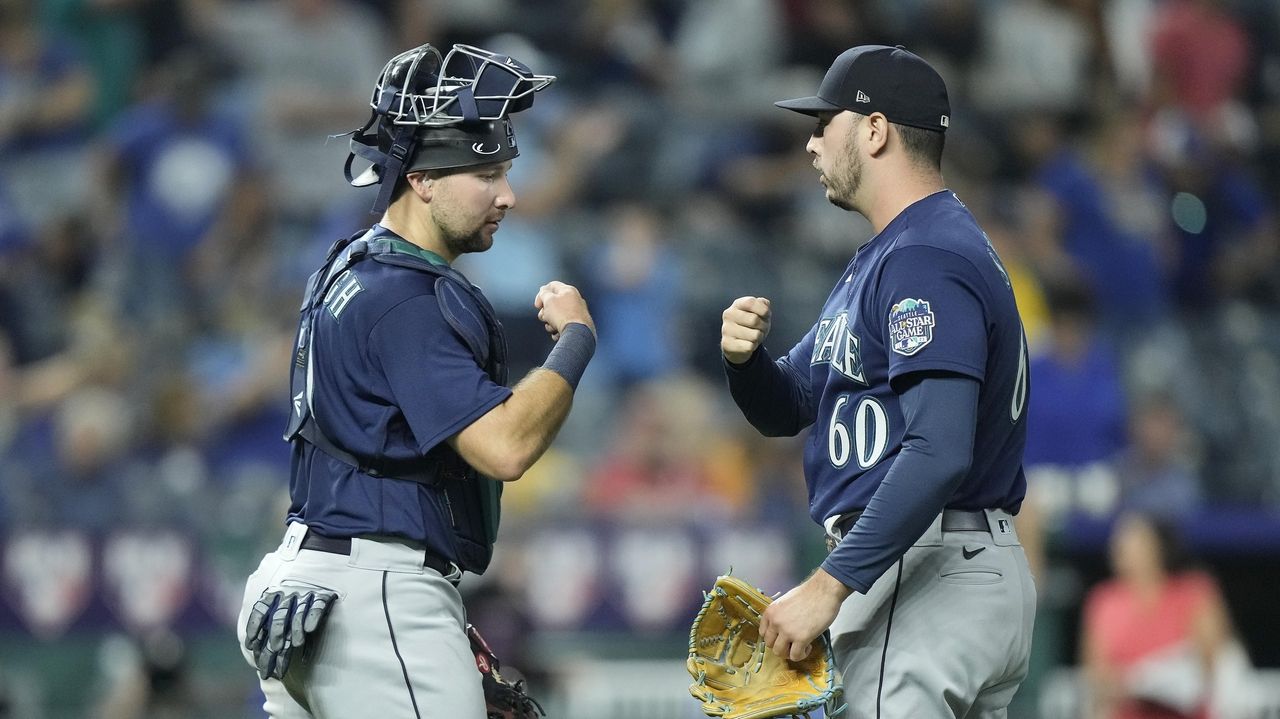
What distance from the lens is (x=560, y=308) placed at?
153 inches

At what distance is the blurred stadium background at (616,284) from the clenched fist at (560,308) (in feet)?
11.7

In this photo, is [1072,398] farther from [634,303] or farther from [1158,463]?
[634,303]

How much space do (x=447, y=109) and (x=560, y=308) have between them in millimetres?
556

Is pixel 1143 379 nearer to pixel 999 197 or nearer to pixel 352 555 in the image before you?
pixel 999 197

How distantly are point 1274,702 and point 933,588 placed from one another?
5366 mm

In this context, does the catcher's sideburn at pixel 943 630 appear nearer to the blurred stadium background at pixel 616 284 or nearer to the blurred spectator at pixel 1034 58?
the blurred stadium background at pixel 616 284

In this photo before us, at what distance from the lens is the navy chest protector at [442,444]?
367 centimetres

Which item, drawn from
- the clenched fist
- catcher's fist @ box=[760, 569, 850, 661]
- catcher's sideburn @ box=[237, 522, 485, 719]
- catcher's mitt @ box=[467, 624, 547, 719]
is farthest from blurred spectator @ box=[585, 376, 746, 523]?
catcher's fist @ box=[760, 569, 850, 661]

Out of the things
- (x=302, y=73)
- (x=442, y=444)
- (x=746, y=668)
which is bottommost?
(x=746, y=668)

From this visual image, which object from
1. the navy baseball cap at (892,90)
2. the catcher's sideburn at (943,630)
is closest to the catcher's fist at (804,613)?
the catcher's sideburn at (943,630)

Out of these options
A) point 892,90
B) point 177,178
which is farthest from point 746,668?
point 177,178

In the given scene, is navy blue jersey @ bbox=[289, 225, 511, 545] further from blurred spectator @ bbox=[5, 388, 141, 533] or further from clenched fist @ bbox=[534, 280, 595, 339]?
blurred spectator @ bbox=[5, 388, 141, 533]

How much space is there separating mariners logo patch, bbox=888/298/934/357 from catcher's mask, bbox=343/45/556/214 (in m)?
1.05

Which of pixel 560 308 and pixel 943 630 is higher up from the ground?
pixel 560 308
